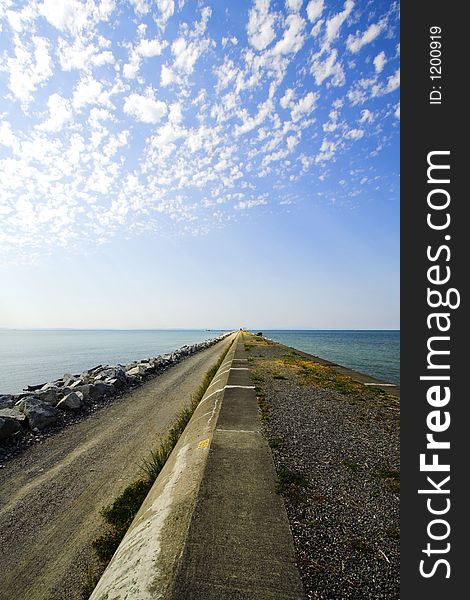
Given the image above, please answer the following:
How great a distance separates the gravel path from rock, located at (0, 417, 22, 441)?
26.5 feet

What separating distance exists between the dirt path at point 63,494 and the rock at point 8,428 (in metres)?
0.95

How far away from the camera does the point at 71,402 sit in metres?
12.3

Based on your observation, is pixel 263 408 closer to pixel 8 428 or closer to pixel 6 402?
pixel 8 428

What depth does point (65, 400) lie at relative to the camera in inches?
479

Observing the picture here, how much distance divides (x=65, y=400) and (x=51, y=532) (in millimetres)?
7974

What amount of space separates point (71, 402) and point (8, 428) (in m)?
2.99

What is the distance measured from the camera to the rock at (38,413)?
10.2 m

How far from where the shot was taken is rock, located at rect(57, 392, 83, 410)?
39.6ft

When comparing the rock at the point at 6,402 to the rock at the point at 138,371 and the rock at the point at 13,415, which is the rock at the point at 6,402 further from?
the rock at the point at 138,371

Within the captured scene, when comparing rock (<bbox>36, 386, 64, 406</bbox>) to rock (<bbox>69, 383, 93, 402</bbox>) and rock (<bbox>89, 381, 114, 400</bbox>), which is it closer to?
rock (<bbox>69, 383, 93, 402</bbox>)

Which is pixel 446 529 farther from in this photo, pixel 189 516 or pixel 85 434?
pixel 85 434

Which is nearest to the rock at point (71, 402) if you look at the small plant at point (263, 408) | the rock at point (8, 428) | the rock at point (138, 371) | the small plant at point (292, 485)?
the rock at point (8, 428)

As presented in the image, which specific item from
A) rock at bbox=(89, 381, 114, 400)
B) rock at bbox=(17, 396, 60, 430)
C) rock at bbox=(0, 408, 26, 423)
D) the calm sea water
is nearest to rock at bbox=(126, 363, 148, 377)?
rock at bbox=(89, 381, 114, 400)

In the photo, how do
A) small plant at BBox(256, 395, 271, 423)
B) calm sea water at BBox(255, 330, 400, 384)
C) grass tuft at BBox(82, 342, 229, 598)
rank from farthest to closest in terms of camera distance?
calm sea water at BBox(255, 330, 400, 384) → small plant at BBox(256, 395, 271, 423) → grass tuft at BBox(82, 342, 229, 598)
